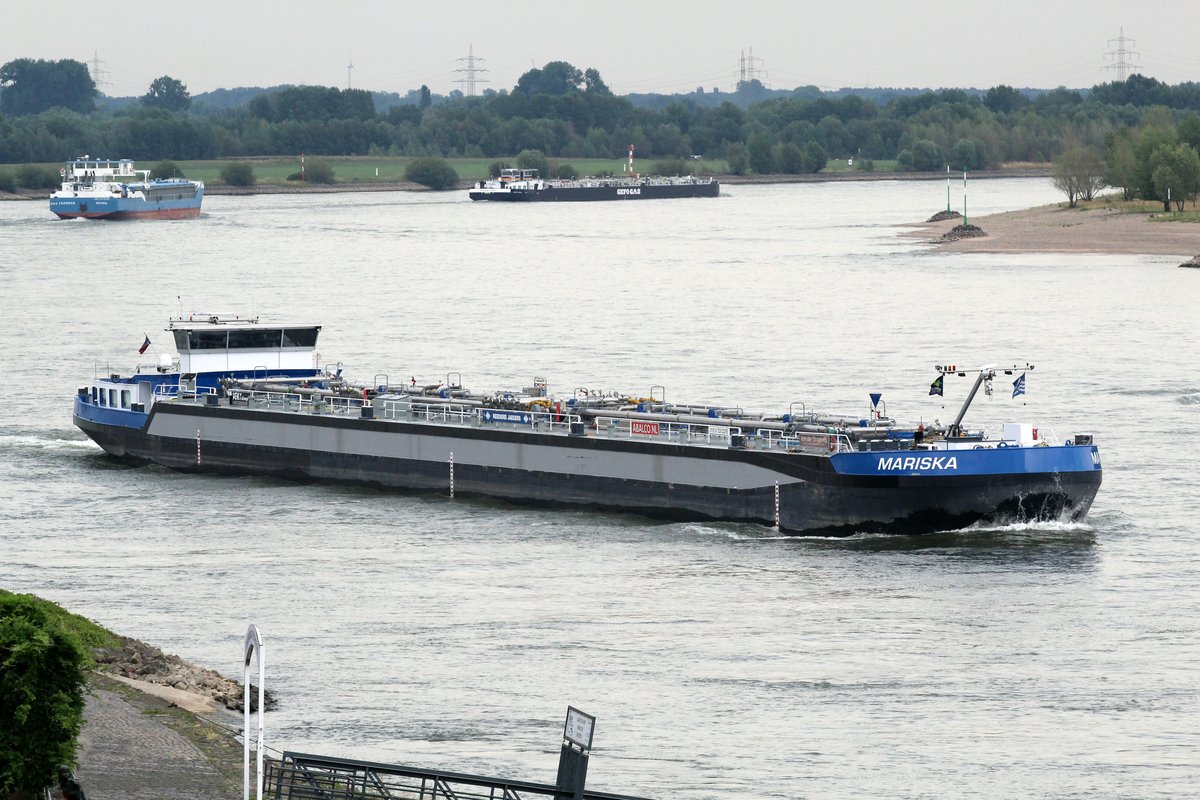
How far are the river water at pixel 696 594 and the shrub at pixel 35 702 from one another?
6.95 meters

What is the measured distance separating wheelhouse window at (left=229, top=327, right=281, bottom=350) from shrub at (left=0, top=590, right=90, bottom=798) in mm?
37017

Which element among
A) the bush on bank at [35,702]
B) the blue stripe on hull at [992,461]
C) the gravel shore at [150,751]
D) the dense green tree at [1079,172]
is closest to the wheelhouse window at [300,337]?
the blue stripe on hull at [992,461]

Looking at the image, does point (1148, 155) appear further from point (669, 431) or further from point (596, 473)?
point (596, 473)

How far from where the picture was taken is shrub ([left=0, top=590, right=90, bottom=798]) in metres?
22.0

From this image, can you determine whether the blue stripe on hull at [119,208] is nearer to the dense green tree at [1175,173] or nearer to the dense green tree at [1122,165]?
the dense green tree at [1122,165]

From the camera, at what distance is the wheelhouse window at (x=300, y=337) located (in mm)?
59594

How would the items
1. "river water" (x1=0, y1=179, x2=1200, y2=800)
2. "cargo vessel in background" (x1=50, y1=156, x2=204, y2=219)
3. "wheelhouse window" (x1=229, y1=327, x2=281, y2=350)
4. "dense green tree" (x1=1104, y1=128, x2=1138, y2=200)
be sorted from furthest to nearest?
1. "cargo vessel in background" (x1=50, y1=156, x2=204, y2=219)
2. "dense green tree" (x1=1104, y1=128, x2=1138, y2=200)
3. "wheelhouse window" (x1=229, y1=327, x2=281, y2=350)
4. "river water" (x1=0, y1=179, x2=1200, y2=800)

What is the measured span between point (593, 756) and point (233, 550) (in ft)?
58.3

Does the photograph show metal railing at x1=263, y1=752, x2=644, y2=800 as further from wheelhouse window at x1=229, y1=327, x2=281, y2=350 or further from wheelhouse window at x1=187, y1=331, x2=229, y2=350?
wheelhouse window at x1=229, y1=327, x2=281, y2=350

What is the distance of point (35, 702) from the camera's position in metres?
22.1

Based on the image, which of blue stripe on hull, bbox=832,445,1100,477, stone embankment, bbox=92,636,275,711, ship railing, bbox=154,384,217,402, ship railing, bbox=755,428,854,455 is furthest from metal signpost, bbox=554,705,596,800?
ship railing, bbox=154,384,217,402

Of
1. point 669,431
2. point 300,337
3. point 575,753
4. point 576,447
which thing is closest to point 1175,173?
point 300,337

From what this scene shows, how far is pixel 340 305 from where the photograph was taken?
330ft

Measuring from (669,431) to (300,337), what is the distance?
57.2 ft
